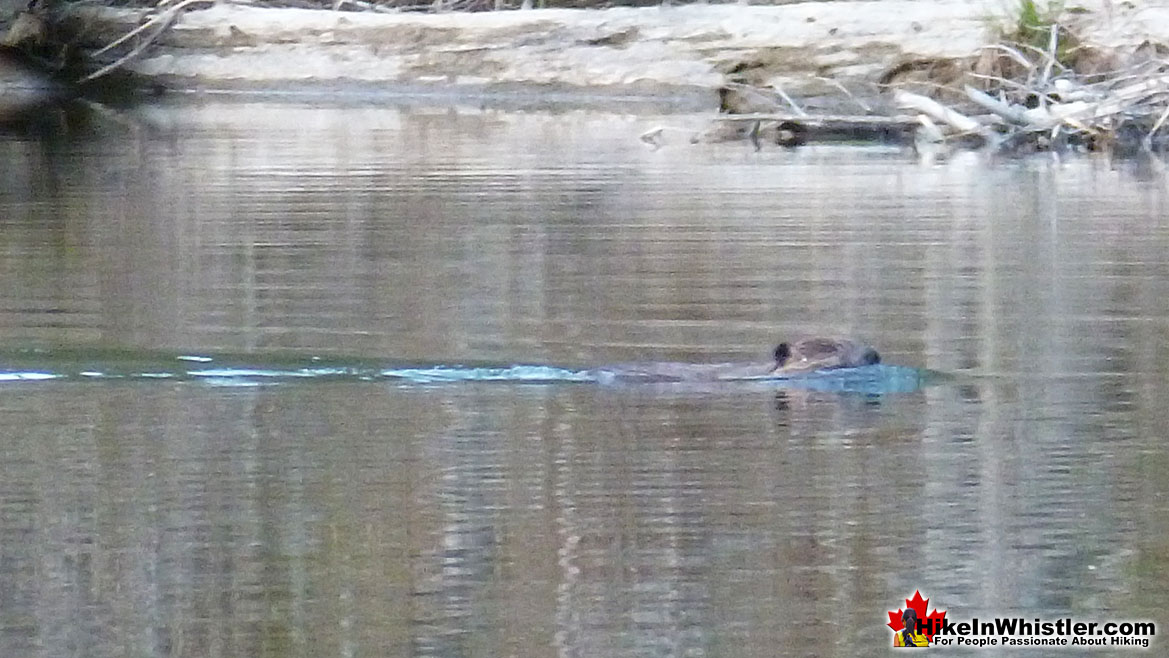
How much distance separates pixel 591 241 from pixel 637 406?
5225 millimetres

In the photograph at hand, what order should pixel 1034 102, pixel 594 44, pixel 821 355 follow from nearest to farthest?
1. pixel 821 355
2. pixel 1034 102
3. pixel 594 44

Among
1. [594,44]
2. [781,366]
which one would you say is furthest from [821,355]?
[594,44]

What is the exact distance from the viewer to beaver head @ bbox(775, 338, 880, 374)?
844 cm

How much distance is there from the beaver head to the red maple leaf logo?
3.15 m

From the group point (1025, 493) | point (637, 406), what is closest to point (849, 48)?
point (637, 406)

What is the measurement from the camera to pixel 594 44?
84.0ft

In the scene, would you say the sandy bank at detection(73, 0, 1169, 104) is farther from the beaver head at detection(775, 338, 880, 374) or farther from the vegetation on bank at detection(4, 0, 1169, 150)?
the beaver head at detection(775, 338, 880, 374)

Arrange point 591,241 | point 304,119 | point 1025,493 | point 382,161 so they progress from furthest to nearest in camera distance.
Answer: point 304,119, point 382,161, point 591,241, point 1025,493

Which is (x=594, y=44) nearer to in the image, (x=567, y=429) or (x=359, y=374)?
(x=359, y=374)

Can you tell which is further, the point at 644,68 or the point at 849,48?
the point at 644,68

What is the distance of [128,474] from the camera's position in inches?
264

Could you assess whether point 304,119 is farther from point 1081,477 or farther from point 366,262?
point 1081,477

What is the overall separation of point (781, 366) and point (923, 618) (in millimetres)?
3452

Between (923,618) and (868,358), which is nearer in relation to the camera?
(923,618)
